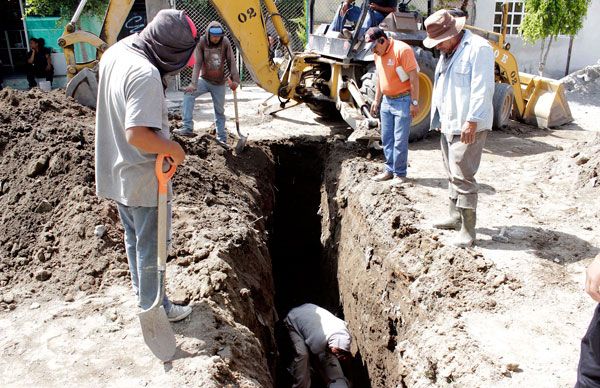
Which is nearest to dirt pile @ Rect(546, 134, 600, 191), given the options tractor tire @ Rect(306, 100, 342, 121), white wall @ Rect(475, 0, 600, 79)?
tractor tire @ Rect(306, 100, 342, 121)

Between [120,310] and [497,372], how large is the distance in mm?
2683

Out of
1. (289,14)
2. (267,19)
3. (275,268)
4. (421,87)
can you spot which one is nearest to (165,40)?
(275,268)

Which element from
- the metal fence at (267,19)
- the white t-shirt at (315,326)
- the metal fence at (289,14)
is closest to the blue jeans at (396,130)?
the white t-shirt at (315,326)

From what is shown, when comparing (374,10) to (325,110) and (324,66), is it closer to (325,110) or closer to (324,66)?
(324,66)

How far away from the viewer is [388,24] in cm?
819

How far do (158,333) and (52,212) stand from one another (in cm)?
243

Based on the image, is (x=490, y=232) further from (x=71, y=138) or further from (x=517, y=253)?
(x=71, y=138)

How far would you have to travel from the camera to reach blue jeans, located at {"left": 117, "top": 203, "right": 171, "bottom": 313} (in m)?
3.48

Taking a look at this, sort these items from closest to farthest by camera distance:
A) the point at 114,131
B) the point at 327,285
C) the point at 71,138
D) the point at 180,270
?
the point at 114,131
the point at 180,270
the point at 71,138
the point at 327,285

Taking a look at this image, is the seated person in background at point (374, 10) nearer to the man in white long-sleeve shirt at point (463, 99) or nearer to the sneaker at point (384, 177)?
the sneaker at point (384, 177)

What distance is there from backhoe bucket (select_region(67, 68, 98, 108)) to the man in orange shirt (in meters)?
4.08

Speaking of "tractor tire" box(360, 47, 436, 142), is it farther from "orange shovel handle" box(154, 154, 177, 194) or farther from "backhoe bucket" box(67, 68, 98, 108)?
"orange shovel handle" box(154, 154, 177, 194)

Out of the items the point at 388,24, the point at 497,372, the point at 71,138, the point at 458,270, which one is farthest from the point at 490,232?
the point at 71,138

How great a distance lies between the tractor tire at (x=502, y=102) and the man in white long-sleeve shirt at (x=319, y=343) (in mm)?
5471
